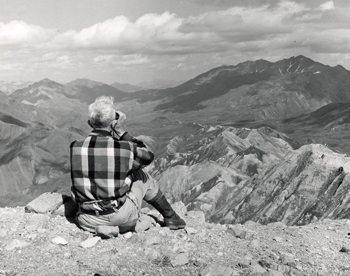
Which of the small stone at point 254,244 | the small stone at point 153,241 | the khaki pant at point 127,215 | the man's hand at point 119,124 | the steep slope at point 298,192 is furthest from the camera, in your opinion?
the steep slope at point 298,192

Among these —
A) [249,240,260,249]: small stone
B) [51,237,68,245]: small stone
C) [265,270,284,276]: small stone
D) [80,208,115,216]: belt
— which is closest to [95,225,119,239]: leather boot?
[80,208,115,216]: belt

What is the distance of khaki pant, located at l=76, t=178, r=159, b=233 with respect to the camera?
793 centimetres

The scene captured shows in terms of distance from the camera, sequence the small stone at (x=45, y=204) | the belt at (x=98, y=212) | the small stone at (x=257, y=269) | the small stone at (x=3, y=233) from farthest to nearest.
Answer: the small stone at (x=45, y=204)
the small stone at (x=3, y=233)
the belt at (x=98, y=212)
the small stone at (x=257, y=269)

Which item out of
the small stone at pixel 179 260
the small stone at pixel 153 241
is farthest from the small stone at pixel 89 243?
the small stone at pixel 179 260

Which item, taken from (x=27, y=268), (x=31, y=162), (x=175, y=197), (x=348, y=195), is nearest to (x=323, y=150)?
(x=348, y=195)

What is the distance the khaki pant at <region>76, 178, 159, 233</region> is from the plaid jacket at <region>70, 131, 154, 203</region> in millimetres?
512

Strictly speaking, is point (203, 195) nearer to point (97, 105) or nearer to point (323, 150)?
point (323, 150)

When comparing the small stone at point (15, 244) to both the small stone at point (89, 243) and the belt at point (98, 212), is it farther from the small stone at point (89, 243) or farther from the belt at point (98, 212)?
the belt at point (98, 212)

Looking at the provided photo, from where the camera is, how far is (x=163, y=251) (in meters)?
7.82

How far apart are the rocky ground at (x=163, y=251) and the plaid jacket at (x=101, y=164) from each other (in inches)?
47.9

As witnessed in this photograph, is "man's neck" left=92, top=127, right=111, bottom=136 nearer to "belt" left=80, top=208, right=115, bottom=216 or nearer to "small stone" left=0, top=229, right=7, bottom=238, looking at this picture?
"belt" left=80, top=208, right=115, bottom=216

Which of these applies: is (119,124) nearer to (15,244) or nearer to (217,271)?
(15,244)

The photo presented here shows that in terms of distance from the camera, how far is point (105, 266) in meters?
7.04

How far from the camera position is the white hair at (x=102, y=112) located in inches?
286
